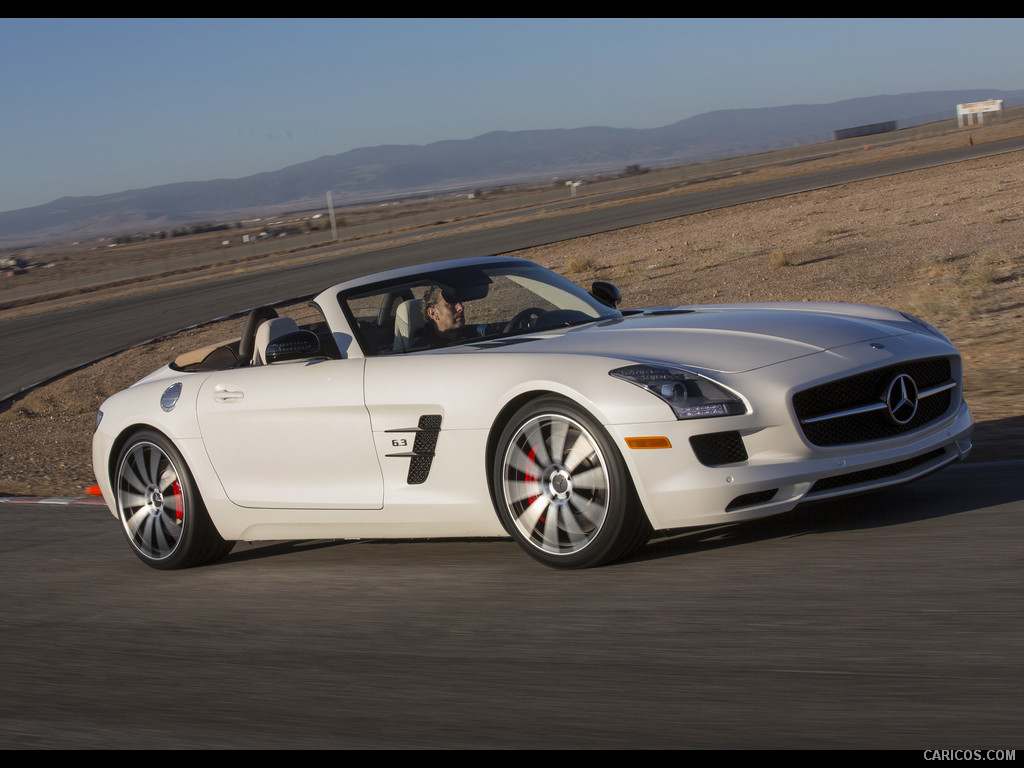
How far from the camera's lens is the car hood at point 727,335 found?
16.9 feet

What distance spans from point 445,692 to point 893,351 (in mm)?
2671

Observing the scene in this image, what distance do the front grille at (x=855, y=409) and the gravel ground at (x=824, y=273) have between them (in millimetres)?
1861

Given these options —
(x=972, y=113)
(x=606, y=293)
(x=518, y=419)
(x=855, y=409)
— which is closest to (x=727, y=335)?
(x=855, y=409)

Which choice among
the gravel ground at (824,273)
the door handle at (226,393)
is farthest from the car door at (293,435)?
the gravel ground at (824,273)

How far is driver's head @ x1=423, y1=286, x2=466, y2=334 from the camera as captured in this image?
20.3 ft

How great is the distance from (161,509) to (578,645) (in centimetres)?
335

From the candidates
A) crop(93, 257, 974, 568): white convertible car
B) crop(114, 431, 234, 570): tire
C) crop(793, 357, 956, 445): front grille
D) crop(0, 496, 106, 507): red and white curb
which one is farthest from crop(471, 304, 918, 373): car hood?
crop(0, 496, 106, 507): red and white curb

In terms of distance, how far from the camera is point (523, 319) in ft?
20.9

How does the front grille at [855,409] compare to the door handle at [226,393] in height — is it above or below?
below

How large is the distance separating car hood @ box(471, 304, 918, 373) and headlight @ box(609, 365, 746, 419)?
0.12m

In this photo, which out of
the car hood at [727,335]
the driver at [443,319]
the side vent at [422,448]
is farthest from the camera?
the driver at [443,319]

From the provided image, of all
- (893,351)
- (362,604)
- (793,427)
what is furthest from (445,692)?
(893,351)

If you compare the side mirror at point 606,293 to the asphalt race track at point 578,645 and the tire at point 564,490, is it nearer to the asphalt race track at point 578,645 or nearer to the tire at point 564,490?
the asphalt race track at point 578,645
